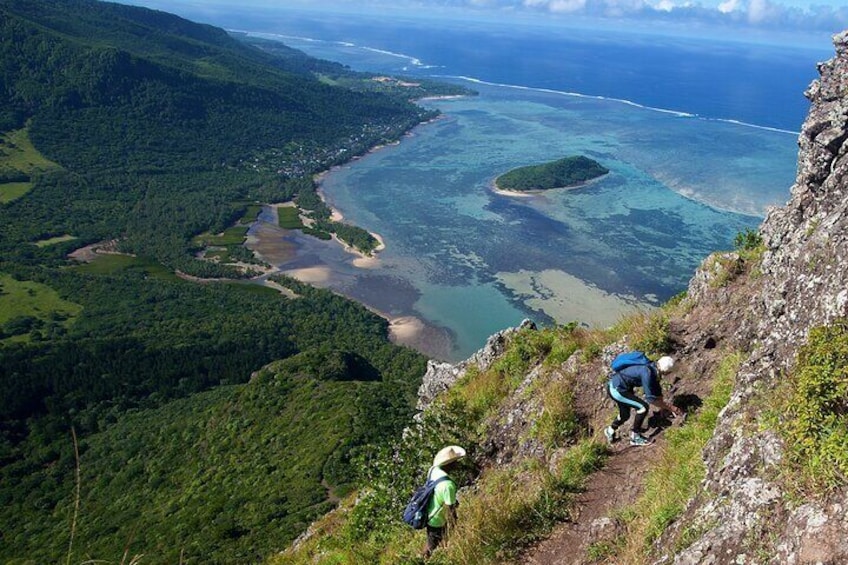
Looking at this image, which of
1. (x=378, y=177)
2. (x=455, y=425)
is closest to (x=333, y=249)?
(x=378, y=177)

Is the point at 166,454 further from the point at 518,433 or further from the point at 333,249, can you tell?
the point at 333,249

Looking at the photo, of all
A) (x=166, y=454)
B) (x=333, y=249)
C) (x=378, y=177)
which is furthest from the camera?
(x=378, y=177)

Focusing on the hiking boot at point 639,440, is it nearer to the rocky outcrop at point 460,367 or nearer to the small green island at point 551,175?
the rocky outcrop at point 460,367

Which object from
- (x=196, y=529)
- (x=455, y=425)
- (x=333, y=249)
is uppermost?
(x=455, y=425)

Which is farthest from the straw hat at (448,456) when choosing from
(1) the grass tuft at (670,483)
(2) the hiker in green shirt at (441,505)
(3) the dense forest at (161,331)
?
(3) the dense forest at (161,331)

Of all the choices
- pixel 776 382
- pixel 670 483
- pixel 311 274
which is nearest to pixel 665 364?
pixel 670 483

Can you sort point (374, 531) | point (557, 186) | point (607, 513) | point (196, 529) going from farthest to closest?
point (557, 186), point (196, 529), point (374, 531), point (607, 513)
